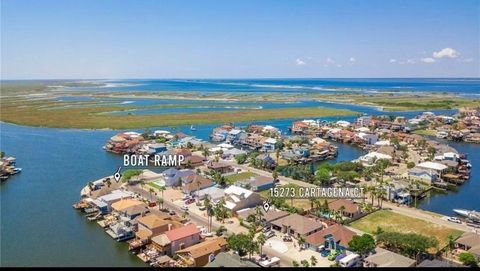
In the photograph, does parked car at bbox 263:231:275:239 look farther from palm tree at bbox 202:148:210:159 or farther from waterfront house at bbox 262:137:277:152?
waterfront house at bbox 262:137:277:152

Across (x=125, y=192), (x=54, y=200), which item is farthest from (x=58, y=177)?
(x=125, y=192)

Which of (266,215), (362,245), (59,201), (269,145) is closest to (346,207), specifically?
(266,215)

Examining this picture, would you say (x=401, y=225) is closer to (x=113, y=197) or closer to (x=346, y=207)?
(x=346, y=207)

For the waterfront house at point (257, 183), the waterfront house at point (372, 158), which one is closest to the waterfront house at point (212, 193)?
the waterfront house at point (257, 183)

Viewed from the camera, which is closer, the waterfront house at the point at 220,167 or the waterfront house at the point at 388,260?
the waterfront house at the point at 388,260

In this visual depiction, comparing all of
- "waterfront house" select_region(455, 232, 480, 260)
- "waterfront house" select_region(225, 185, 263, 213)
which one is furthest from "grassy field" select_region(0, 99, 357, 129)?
"waterfront house" select_region(455, 232, 480, 260)

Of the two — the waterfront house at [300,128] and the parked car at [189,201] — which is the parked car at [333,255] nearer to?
the parked car at [189,201]
